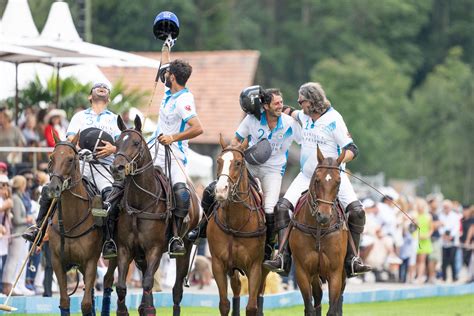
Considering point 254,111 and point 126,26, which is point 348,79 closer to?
point 126,26

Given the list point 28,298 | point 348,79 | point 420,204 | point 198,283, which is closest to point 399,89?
point 348,79

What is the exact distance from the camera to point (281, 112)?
1750 centimetres

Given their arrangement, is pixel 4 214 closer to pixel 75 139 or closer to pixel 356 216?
pixel 75 139

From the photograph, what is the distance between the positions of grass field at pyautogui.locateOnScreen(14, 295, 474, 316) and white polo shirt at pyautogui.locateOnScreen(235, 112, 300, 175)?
11.7 feet

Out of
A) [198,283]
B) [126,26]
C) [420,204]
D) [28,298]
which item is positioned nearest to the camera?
[28,298]

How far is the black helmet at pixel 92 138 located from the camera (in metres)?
17.1

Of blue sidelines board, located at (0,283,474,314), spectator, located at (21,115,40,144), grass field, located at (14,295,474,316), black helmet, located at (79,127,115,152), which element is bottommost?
grass field, located at (14,295,474,316)

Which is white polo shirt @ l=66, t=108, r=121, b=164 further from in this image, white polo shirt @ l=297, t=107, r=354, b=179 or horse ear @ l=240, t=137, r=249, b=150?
white polo shirt @ l=297, t=107, r=354, b=179

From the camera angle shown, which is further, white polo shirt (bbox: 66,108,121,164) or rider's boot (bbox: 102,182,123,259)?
white polo shirt (bbox: 66,108,121,164)

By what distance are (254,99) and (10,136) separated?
Answer: 29.8 feet

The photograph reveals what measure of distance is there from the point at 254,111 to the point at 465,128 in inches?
2054

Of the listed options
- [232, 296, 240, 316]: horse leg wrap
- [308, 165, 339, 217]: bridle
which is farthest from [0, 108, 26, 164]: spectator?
[308, 165, 339, 217]: bridle

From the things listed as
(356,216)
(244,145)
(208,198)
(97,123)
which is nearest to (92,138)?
(97,123)

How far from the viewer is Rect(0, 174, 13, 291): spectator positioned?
73.8ft
